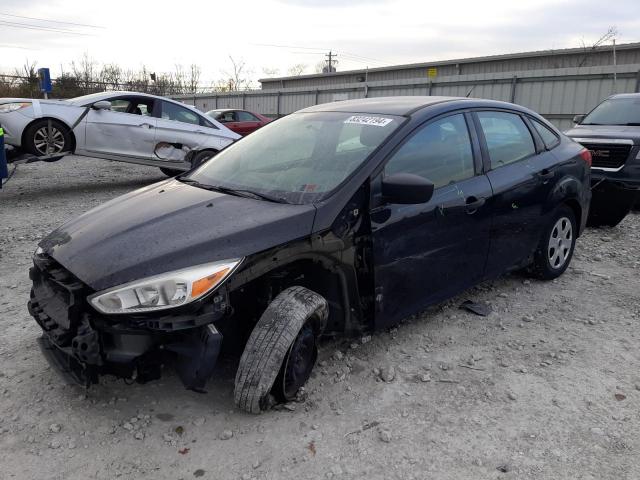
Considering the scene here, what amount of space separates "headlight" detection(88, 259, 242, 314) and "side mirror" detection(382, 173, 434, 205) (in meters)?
1.17

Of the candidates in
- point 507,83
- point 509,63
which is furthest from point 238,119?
point 509,63

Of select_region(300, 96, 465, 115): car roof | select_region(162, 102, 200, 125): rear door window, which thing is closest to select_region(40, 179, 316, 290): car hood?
select_region(300, 96, 465, 115): car roof

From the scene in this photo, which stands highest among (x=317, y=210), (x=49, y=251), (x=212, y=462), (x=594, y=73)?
(x=594, y=73)

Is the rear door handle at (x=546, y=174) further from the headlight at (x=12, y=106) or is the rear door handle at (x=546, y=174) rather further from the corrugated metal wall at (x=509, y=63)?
the corrugated metal wall at (x=509, y=63)

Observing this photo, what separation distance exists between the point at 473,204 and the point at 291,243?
1460 mm

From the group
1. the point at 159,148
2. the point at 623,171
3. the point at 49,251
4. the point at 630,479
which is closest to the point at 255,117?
the point at 159,148

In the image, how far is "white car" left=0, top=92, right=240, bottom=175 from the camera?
775cm

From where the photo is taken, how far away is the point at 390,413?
2.68 meters

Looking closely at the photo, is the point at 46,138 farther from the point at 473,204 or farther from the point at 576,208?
the point at 576,208

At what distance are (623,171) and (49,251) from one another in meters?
6.90

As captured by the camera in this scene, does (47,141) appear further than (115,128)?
No

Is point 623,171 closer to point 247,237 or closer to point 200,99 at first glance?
point 247,237

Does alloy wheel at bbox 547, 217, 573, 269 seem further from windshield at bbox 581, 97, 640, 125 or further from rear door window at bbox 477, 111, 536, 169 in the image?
windshield at bbox 581, 97, 640, 125

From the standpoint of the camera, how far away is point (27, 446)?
239 centimetres
